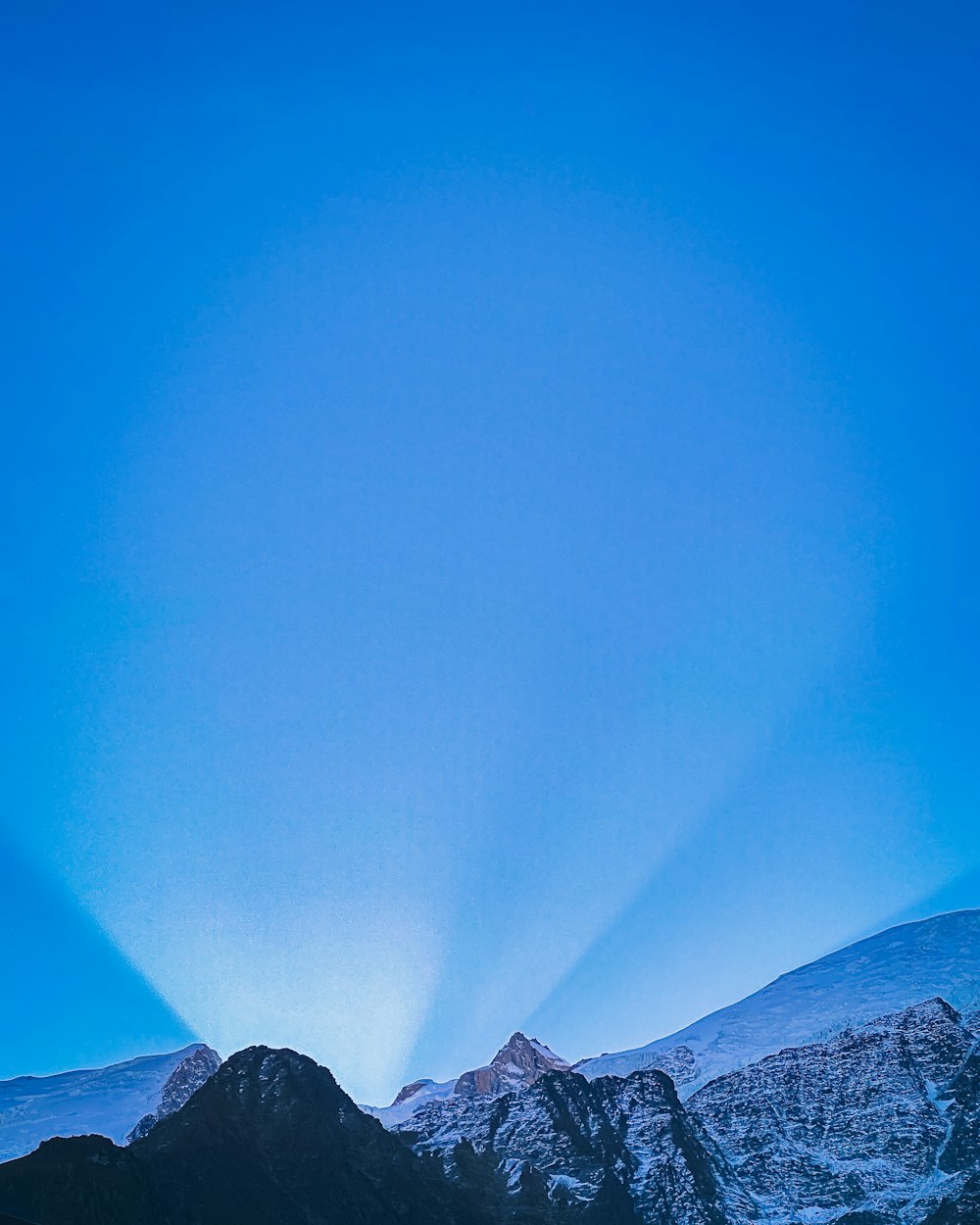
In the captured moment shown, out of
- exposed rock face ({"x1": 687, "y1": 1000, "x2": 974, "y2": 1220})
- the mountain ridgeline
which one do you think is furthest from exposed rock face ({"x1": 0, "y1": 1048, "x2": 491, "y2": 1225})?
exposed rock face ({"x1": 687, "y1": 1000, "x2": 974, "y2": 1220})

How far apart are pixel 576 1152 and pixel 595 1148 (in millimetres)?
3267

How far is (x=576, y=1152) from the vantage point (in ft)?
444

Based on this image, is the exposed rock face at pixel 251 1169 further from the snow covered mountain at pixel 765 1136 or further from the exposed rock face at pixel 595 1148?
the snow covered mountain at pixel 765 1136

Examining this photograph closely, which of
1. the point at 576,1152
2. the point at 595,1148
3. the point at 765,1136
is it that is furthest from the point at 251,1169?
the point at 765,1136

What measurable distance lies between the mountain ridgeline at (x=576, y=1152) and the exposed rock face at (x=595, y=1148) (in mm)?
355

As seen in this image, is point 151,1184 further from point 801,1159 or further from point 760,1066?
point 760,1066

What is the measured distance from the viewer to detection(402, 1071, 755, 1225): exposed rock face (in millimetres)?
122688

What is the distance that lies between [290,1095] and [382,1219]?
21602mm

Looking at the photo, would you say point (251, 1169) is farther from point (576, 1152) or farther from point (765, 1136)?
point (765, 1136)

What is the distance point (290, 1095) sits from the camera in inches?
4513

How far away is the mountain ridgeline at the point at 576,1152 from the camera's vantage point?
287ft

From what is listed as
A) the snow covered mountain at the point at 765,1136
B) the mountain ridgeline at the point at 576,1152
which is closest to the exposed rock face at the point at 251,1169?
the mountain ridgeline at the point at 576,1152

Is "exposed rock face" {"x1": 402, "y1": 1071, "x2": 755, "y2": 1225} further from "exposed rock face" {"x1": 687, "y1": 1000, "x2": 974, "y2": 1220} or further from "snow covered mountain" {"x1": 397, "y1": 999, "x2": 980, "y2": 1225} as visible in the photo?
"exposed rock face" {"x1": 687, "y1": 1000, "x2": 974, "y2": 1220}

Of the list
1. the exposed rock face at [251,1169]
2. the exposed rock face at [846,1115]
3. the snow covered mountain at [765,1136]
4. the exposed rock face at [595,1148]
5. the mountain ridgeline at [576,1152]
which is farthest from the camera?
the exposed rock face at [846,1115]
